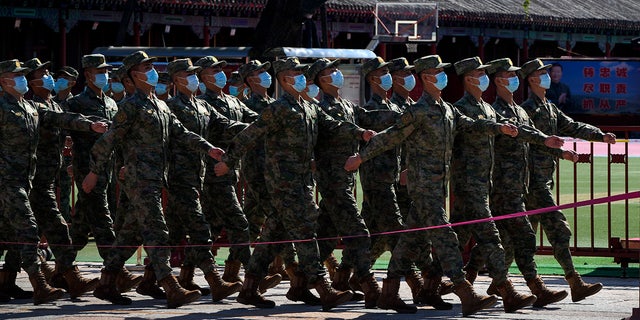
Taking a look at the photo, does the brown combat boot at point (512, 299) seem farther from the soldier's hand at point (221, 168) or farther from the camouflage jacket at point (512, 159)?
the soldier's hand at point (221, 168)

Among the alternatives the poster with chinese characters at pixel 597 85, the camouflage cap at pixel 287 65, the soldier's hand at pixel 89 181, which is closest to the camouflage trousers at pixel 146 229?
the soldier's hand at pixel 89 181

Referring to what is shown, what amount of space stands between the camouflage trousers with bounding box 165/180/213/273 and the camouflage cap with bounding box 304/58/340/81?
1288mm

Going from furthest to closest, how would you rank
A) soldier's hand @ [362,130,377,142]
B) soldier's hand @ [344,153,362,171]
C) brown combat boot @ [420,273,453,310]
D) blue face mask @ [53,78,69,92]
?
blue face mask @ [53,78,69,92] → brown combat boot @ [420,273,453,310] → soldier's hand @ [362,130,377,142] → soldier's hand @ [344,153,362,171]

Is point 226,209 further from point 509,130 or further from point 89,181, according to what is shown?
point 509,130

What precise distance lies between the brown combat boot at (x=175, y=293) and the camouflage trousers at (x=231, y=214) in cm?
88

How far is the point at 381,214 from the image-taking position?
41.2ft

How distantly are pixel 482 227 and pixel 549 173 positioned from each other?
4.05 ft

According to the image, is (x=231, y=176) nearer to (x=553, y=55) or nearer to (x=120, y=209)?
(x=120, y=209)

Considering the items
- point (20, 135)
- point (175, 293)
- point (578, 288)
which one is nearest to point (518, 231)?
point (578, 288)

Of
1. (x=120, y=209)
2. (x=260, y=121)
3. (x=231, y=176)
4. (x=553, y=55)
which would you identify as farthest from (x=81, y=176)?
(x=553, y=55)

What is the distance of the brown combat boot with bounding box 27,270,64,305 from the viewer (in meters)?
12.3

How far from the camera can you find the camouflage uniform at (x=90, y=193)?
43.4ft

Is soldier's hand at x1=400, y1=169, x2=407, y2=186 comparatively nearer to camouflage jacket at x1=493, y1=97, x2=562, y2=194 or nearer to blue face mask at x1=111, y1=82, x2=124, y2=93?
camouflage jacket at x1=493, y1=97, x2=562, y2=194

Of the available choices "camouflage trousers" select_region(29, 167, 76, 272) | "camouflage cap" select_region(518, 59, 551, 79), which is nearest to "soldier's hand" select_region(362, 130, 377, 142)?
"camouflage cap" select_region(518, 59, 551, 79)
